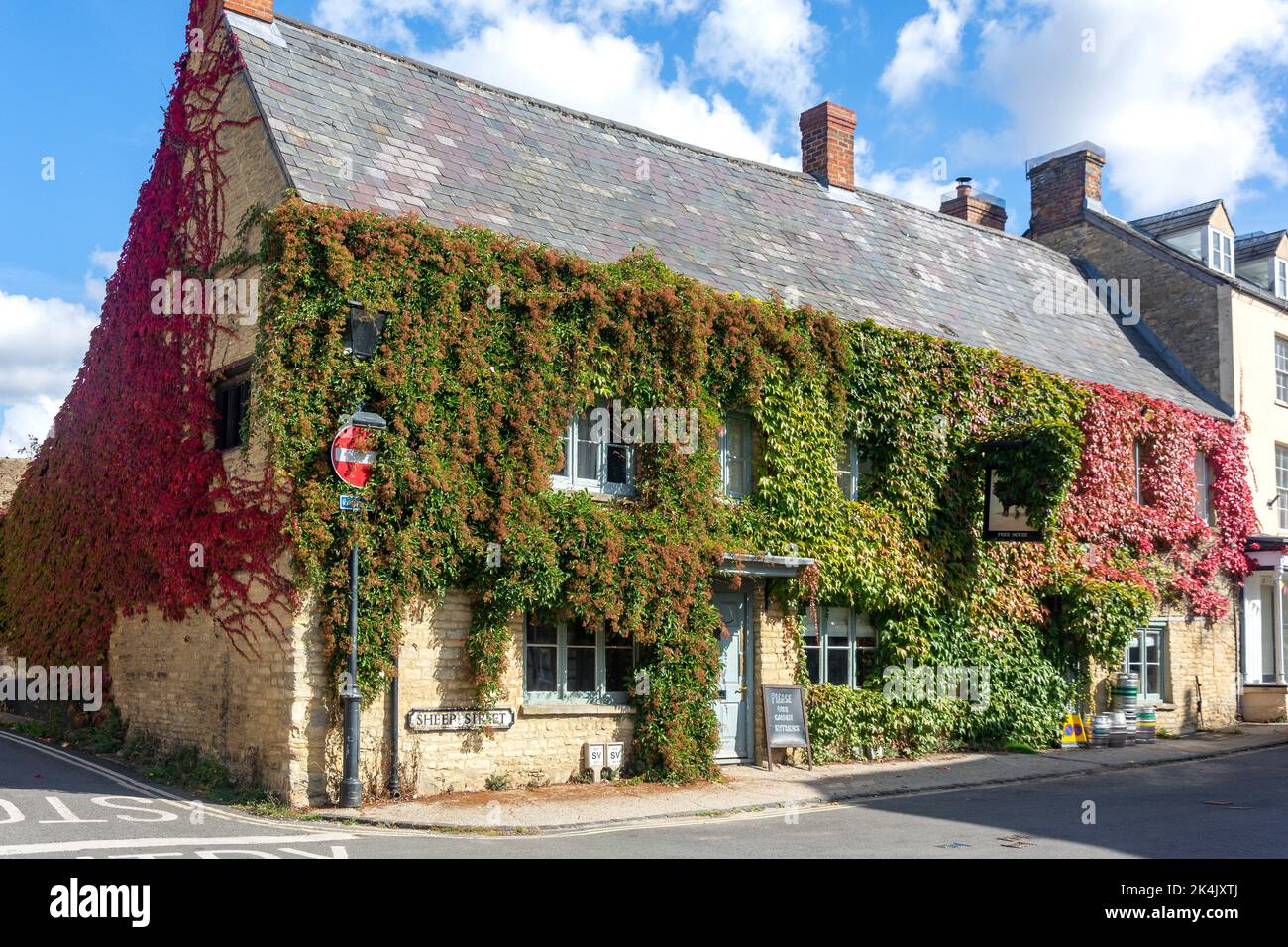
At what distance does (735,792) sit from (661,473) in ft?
13.0

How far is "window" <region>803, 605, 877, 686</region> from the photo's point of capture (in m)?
16.6

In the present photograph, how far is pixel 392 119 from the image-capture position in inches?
620

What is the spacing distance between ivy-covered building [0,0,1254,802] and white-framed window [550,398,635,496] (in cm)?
4

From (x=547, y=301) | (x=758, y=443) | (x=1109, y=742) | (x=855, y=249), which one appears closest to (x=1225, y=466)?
(x=1109, y=742)

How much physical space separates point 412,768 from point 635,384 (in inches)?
211

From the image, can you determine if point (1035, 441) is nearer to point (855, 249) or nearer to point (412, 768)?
point (855, 249)

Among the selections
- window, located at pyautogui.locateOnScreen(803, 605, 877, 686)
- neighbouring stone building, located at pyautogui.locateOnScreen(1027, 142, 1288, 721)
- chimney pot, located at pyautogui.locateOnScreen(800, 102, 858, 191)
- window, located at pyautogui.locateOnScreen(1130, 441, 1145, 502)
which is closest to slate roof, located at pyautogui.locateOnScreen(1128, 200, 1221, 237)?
neighbouring stone building, located at pyautogui.locateOnScreen(1027, 142, 1288, 721)

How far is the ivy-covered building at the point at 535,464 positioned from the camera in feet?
41.8

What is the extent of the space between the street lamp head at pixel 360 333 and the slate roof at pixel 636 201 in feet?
4.98

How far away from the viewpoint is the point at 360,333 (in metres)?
12.7

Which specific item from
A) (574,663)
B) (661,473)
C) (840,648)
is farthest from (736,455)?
(574,663)

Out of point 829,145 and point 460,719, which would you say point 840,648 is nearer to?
point 460,719

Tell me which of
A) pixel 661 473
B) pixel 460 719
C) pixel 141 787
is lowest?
pixel 141 787

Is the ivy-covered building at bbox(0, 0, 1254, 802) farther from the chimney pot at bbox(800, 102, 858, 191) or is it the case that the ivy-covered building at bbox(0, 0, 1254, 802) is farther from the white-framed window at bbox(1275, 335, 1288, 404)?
the white-framed window at bbox(1275, 335, 1288, 404)
